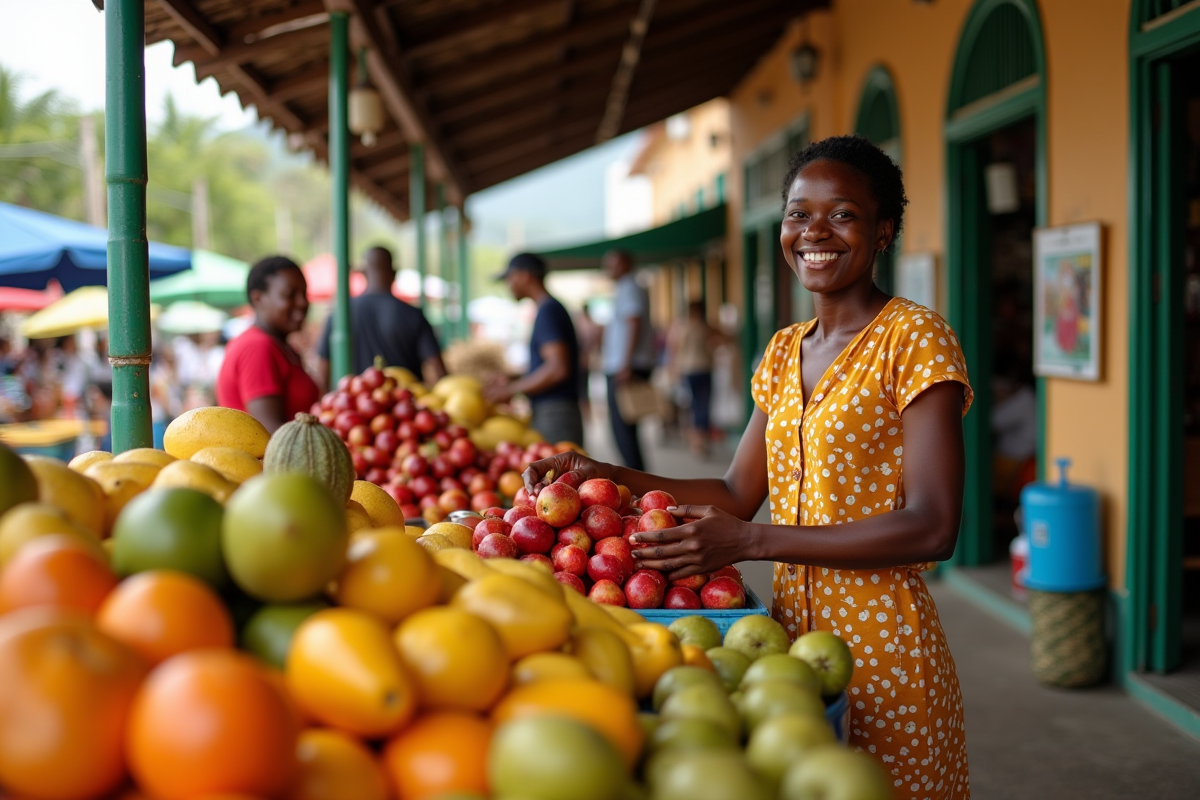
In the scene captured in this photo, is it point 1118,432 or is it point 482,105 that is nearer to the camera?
point 1118,432

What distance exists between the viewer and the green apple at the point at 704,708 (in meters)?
1.35

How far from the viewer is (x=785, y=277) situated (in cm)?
1261

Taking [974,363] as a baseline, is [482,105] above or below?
above

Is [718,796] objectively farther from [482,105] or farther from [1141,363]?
[482,105]

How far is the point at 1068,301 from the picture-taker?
5.28 meters

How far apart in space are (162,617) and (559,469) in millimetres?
1628

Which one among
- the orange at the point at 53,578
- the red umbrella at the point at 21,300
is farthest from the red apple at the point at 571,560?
the red umbrella at the point at 21,300

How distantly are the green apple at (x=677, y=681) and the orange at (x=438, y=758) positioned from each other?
354mm

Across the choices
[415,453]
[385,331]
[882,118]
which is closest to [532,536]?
[415,453]

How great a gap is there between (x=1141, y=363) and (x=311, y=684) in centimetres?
445

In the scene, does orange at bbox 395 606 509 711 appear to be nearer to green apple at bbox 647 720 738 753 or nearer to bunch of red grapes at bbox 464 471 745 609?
green apple at bbox 647 720 738 753

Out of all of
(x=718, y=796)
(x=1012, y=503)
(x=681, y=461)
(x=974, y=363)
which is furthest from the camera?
(x=681, y=461)

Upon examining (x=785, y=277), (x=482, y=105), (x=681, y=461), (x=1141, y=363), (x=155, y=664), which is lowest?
(x=681, y=461)

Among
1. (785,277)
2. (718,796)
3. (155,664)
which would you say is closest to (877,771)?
(718,796)
